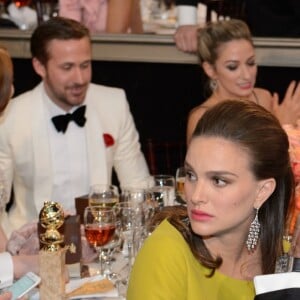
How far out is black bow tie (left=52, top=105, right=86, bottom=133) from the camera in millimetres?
4305

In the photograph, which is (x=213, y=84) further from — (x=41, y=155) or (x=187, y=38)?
(x=41, y=155)

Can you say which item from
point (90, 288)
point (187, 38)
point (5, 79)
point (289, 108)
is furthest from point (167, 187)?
point (187, 38)

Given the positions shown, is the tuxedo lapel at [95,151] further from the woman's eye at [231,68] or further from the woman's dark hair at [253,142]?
the woman's dark hair at [253,142]

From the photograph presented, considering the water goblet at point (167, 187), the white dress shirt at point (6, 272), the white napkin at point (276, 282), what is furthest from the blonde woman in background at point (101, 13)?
the white napkin at point (276, 282)

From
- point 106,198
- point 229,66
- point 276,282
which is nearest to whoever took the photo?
point 276,282

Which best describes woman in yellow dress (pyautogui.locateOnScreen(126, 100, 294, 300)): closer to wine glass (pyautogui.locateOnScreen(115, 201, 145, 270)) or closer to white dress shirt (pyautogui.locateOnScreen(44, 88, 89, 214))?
wine glass (pyautogui.locateOnScreen(115, 201, 145, 270))

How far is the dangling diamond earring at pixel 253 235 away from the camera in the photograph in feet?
8.06

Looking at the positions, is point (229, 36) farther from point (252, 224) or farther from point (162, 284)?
point (162, 284)

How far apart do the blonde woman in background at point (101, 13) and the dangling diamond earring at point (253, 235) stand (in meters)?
2.94

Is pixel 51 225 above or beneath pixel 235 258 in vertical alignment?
above

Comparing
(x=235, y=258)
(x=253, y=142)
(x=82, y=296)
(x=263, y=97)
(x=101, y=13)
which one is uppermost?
(x=101, y=13)

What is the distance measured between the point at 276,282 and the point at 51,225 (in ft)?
2.54

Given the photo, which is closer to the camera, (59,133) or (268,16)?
(59,133)

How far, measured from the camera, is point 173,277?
226cm
